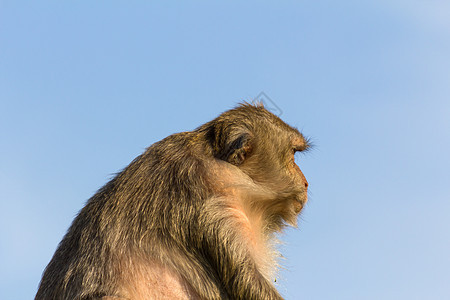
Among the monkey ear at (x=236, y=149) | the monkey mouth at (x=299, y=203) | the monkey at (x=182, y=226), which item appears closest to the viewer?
the monkey at (x=182, y=226)

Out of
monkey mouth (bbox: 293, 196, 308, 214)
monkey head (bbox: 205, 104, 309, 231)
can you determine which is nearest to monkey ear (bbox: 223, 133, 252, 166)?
monkey head (bbox: 205, 104, 309, 231)

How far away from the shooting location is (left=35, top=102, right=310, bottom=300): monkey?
6.33 m

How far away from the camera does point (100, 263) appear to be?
6277 mm

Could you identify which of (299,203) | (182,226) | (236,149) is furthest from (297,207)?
(182,226)

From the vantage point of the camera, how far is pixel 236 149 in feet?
22.9

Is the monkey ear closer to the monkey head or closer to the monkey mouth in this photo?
the monkey head

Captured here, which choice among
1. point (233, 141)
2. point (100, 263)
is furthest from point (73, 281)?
point (233, 141)

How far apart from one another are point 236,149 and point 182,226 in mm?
931

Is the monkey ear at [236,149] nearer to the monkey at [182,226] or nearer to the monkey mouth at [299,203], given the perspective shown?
Answer: the monkey at [182,226]

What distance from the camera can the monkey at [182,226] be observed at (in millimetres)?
6332

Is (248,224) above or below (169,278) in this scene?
above

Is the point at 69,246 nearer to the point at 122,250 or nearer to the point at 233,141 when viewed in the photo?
the point at 122,250

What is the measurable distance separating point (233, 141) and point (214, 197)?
1.99ft

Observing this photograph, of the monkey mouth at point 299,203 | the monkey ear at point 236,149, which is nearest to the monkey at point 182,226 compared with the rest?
the monkey ear at point 236,149
